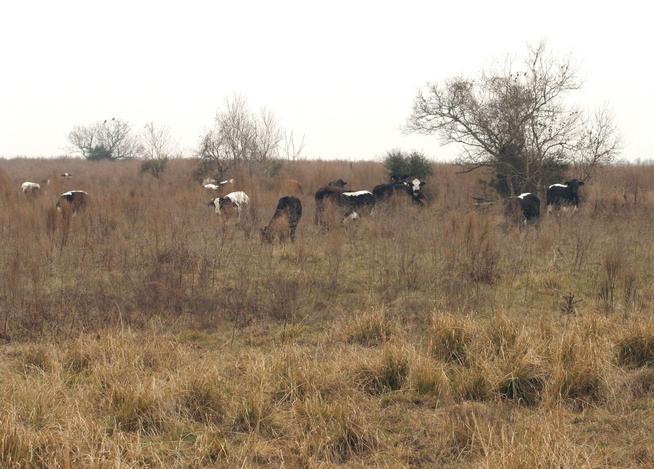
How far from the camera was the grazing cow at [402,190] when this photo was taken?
1745cm

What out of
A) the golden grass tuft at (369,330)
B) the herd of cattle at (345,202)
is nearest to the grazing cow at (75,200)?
the herd of cattle at (345,202)

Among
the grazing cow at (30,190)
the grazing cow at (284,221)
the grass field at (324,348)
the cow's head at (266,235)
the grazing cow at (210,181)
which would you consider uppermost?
the grazing cow at (210,181)

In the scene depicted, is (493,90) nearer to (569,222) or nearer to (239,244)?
(569,222)

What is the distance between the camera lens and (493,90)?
17125 mm

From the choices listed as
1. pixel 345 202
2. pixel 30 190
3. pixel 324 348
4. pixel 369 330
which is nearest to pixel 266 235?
pixel 345 202

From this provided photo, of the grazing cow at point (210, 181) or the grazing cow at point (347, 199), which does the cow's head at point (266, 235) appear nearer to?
the grazing cow at point (347, 199)

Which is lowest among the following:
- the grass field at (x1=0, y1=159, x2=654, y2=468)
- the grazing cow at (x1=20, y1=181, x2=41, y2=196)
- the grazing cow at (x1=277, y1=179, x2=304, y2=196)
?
the grass field at (x1=0, y1=159, x2=654, y2=468)

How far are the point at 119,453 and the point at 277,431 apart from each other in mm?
1074

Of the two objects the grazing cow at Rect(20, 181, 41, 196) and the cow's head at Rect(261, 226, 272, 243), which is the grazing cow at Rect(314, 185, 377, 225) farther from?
the grazing cow at Rect(20, 181, 41, 196)

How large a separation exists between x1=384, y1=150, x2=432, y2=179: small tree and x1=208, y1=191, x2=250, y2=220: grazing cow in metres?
7.78

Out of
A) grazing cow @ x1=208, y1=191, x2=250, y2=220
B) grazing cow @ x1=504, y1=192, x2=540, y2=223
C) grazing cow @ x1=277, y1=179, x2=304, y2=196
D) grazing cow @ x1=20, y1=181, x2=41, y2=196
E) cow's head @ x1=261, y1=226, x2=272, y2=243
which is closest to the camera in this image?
cow's head @ x1=261, y1=226, x2=272, y2=243

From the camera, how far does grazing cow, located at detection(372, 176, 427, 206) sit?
1745 centimetres

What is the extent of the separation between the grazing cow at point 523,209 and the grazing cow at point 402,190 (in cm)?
357

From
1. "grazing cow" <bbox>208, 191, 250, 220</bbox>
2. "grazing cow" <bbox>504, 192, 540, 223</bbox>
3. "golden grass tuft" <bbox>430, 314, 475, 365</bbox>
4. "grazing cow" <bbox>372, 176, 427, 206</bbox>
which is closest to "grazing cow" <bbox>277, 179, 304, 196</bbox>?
"grazing cow" <bbox>372, 176, 427, 206</bbox>
